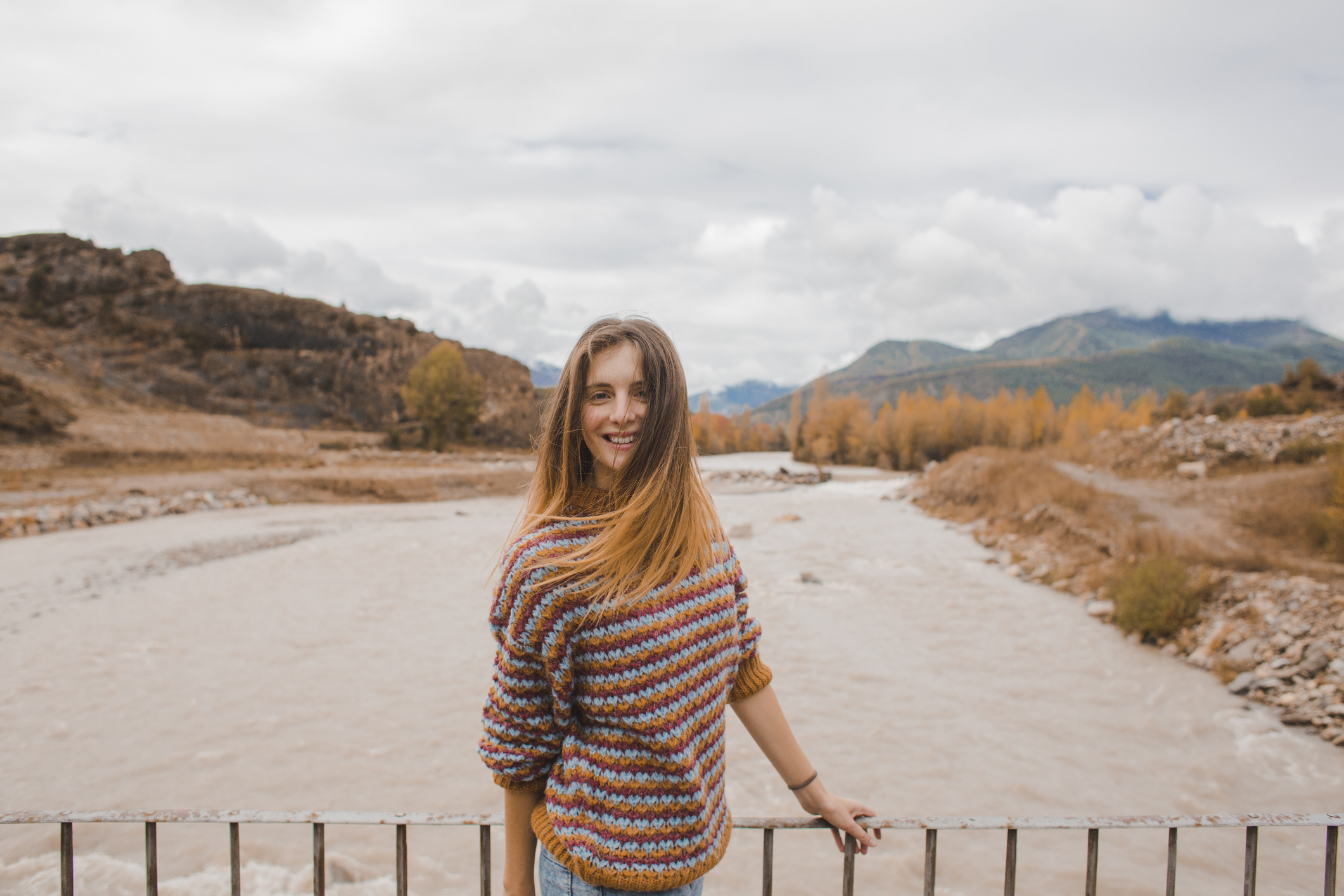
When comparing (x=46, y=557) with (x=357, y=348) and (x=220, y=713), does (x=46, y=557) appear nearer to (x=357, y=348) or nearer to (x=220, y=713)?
(x=220, y=713)

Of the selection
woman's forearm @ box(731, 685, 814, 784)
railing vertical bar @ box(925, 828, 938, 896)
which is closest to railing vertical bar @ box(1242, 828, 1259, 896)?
railing vertical bar @ box(925, 828, 938, 896)

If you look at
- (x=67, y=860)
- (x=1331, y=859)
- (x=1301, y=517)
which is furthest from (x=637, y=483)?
Result: (x=1301, y=517)

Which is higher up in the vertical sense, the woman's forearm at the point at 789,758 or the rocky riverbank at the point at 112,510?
the woman's forearm at the point at 789,758

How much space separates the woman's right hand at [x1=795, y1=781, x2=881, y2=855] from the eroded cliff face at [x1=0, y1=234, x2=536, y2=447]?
52686mm

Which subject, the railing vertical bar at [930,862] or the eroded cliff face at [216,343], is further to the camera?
the eroded cliff face at [216,343]

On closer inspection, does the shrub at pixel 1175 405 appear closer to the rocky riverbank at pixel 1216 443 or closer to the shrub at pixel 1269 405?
the shrub at pixel 1269 405

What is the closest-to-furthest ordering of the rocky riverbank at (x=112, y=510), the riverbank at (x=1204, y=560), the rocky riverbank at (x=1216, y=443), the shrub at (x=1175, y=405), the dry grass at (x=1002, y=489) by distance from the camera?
the riverbank at (x=1204, y=560) < the rocky riverbank at (x=112, y=510) < the dry grass at (x=1002, y=489) < the rocky riverbank at (x=1216, y=443) < the shrub at (x=1175, y=405)

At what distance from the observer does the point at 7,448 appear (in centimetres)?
2312

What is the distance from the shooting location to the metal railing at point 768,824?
156cm

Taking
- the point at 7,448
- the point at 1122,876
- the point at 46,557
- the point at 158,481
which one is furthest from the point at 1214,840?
the point at 7,448

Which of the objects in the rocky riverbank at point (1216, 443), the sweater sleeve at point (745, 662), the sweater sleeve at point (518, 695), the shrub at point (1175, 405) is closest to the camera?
the sweater sleeve at point (518, 695)

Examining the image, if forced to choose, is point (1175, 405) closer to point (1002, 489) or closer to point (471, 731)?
point (1002, 489)

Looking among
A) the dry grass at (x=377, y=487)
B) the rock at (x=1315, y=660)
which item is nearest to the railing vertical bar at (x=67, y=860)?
the rock at (x=1315, y=660)

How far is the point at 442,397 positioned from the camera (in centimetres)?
4666
